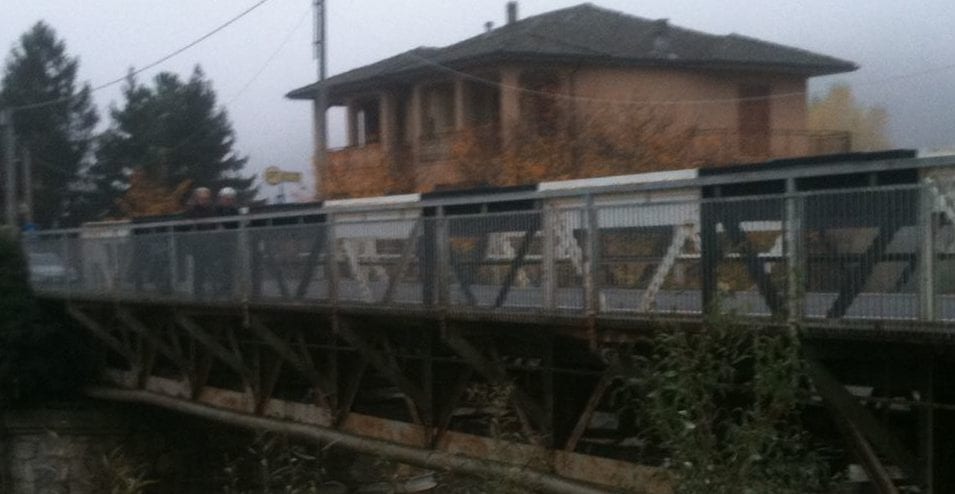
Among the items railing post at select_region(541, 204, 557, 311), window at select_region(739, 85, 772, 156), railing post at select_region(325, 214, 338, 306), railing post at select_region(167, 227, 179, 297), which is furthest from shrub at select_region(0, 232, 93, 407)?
railing post at select_region(541, 204, 557, 311)

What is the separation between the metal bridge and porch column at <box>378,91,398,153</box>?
61.8ft

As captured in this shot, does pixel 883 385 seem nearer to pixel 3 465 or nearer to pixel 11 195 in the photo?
pixel 3 465

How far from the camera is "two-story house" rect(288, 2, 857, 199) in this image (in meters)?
37.2

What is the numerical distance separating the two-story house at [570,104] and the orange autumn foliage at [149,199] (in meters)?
11.9

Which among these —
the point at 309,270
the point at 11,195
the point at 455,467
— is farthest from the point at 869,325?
the point at 11,195

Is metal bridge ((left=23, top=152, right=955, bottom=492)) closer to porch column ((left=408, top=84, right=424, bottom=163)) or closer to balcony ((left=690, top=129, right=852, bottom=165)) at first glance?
balcony ((left=690, top=129, right=852, bottom=165))

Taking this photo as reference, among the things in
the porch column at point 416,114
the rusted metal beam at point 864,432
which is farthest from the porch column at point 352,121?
the rusted metal beam at point 864,432

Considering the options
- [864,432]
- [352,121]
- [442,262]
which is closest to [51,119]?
[352,121]

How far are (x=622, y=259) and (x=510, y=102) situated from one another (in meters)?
29.1

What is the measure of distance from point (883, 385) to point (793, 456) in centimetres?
307

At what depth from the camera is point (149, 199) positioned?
195 ft

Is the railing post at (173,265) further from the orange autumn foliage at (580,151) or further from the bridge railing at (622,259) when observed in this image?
the orange autumn foliage at (580,151)

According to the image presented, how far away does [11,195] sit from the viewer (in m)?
42.1

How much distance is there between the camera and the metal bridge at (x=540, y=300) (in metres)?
9.95
